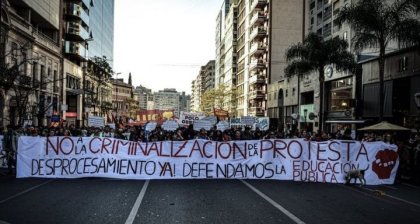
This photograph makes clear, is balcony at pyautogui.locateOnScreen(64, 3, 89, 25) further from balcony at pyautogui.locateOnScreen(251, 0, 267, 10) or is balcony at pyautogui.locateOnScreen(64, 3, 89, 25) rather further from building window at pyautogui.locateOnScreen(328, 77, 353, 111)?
building window at pyautogui.locateOnScreen(328, 77, 353, 111)

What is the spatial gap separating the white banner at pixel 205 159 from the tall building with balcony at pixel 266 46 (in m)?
52.8

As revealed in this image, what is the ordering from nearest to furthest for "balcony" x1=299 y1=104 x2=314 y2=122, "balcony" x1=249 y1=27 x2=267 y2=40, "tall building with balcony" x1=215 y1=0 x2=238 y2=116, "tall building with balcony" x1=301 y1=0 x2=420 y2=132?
1. "tall building with balcony" x1=301 y1=0 x2=420 y2=132
2. "balcony" x1=299 y1=104 x2=314 y2=122
3. "balcony" x1=249 y1=27 x2=267 y2=40
4. "tall building with balcony" x1=215 y1=0 x2=238 y2=116

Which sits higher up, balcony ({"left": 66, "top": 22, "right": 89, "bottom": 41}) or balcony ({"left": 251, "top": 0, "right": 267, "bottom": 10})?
balcony ({"left": 251, "top": 0, "right": 267, "bottom": 10})

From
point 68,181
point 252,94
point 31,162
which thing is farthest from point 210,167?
point 252,94

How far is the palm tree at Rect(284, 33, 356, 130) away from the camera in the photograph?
35.5 meters

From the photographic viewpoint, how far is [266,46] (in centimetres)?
8031

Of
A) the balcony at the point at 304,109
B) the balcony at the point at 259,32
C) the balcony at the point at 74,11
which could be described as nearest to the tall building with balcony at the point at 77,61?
the balcony at the point at 74,11

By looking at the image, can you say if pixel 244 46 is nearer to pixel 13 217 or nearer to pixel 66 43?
pixel 66 43

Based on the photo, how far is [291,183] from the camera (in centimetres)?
1475

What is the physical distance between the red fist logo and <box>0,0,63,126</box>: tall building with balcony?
2120cm

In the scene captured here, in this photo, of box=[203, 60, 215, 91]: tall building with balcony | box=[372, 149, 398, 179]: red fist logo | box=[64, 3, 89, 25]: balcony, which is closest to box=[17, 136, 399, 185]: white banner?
box=[372, 149, 398, 179]: red fist logo

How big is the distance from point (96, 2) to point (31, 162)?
7609 cm

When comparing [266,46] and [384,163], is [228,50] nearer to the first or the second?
[266,46]

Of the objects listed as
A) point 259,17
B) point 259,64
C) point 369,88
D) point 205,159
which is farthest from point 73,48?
point 205,159
